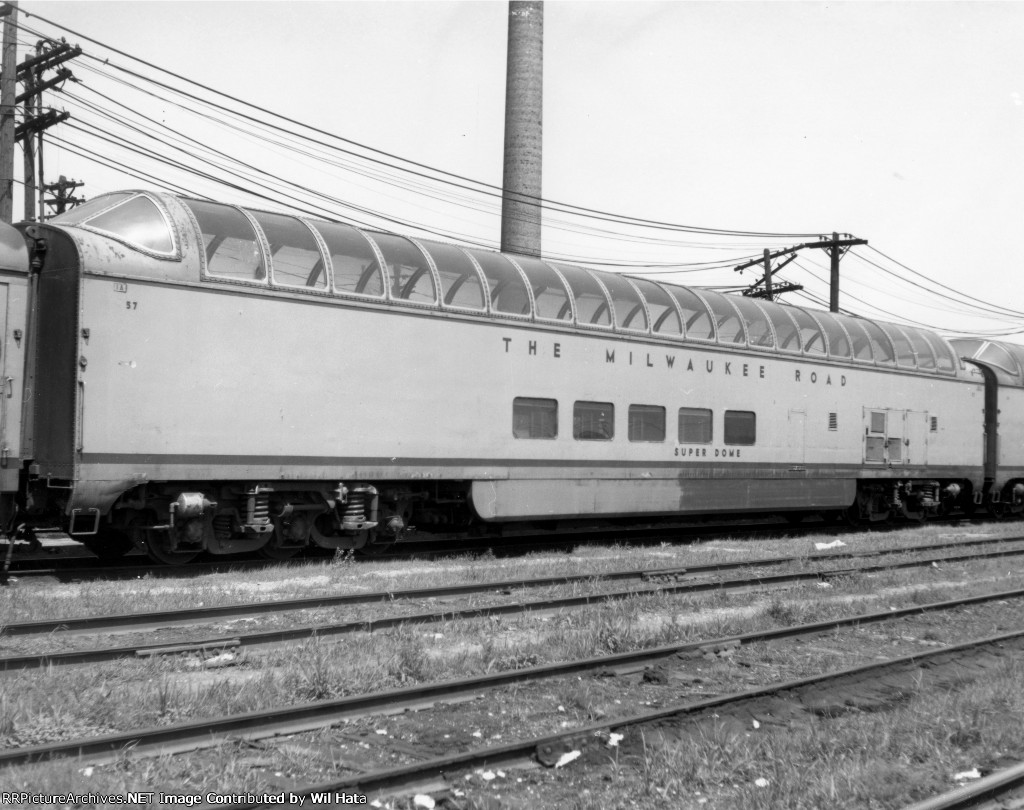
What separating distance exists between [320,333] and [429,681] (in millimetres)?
5769

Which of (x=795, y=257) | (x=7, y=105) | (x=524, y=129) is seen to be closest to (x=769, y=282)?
(x=795, y=257)

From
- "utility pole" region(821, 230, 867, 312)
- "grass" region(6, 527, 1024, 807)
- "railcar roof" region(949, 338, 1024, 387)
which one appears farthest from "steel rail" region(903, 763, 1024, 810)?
"utility pole" region(821, 230, 867, 312)

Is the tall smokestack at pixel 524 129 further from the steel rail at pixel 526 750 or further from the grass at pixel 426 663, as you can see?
the steel rail at pixel 526 750

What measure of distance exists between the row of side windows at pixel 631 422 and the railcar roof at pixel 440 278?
1.12 metres

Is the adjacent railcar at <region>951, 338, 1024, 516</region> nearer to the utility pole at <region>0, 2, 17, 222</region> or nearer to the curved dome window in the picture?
the curved dome window

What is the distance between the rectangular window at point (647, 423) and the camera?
15062 mm

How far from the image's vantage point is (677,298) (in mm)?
16000

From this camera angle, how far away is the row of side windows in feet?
45.4

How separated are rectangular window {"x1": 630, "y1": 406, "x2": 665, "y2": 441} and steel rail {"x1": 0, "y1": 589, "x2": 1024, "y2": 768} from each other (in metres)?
6.62

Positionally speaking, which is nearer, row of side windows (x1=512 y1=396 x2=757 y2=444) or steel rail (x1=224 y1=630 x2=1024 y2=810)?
steel rail (x1=224 y1=630 x2=1024 y2=810)

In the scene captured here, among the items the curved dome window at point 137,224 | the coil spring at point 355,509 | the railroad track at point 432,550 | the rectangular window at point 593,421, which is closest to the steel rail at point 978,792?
the coil spring at point 355,509

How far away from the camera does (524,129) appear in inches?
1035

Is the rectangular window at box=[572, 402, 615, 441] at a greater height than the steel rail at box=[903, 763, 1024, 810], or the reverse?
the rectangular window at box=[572, 402, 615, 441]

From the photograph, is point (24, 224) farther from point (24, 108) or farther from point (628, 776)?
point (24, 108)
